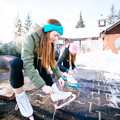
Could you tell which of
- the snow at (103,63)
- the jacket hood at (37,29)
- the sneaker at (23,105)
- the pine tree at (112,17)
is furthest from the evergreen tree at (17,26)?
the sneaker at (23,105)

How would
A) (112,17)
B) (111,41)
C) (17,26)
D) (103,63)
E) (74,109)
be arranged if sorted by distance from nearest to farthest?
(74,109)
(103,63)
(111,41)
(17,26)
(112,17)

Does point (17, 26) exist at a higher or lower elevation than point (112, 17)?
lower

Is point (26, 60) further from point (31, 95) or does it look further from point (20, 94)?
point (31, 95)

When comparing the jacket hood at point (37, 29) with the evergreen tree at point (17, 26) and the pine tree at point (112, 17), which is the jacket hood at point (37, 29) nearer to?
the evergreen tree at point (17, 26)

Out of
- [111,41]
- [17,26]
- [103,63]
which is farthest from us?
[17,26]

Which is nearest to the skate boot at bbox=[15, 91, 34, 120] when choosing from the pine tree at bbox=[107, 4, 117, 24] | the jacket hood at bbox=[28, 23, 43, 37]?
the jacket hood at bbox=[28, 23, 43, 37]

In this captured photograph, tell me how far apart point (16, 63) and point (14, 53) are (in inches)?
10.7

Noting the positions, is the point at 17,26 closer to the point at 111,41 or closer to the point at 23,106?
the point at 111,41

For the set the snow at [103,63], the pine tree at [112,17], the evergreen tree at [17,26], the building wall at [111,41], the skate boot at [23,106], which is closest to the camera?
the skate boot at [23,106]

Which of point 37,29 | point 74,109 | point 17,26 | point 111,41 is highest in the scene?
point 17,26

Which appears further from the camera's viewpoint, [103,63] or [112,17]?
[112,17]

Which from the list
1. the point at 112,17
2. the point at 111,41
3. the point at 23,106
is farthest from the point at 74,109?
the point at 112,17

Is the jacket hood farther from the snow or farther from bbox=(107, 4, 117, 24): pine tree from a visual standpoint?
bbox=(107, 4, 117, 24): pine tree

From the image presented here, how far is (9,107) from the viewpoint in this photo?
132cm
